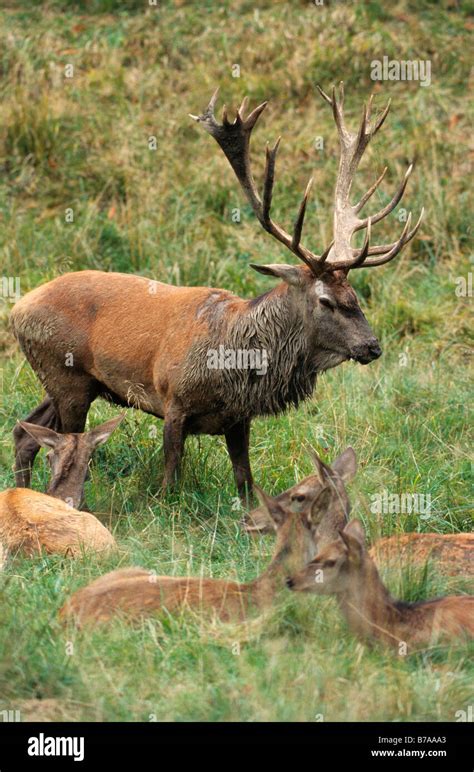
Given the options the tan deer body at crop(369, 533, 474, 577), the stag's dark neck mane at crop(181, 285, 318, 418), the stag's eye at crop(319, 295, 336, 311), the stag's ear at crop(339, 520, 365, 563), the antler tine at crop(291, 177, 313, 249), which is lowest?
the tan deer body at crop(369, 533, 474, 577)

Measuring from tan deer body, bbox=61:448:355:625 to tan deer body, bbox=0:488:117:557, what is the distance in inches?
31.4

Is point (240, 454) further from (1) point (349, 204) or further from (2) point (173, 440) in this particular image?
(1) point (349, 204)

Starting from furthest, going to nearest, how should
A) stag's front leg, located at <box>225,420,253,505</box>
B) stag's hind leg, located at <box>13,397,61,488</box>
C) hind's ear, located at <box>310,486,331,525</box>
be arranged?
stag's hind leg, located at <box>13,397,61,488</box> < stag's front leg, located at <box>225,420,253,505</box> < hind's ear, located at <box>310,486,331,525</box>

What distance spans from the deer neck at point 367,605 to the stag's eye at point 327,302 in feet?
7.75

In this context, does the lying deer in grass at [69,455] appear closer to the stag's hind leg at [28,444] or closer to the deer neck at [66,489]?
the deer neck at [66,489]

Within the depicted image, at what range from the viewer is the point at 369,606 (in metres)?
5.73

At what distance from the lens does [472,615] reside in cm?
578

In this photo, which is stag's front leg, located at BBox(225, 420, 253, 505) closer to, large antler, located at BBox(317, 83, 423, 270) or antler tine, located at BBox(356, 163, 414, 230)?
large antler, located at BBox(317, 83, 423, 270)

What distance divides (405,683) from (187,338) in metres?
3.30

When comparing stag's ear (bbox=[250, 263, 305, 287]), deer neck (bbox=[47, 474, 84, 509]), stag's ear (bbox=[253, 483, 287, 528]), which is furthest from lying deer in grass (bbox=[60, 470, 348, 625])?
stag's ear (bbox=[250, 263, 305, 287])

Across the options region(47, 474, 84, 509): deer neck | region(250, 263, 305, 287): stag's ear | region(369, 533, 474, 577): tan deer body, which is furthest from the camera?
region(250, 263, 305, 287): stag's ear

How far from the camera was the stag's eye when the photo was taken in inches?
307

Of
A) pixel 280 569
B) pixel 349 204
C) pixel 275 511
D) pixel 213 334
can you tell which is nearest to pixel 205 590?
pixel 280 569

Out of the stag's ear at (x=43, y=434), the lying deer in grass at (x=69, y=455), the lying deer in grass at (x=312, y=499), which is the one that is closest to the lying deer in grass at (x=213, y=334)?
the lying deer in grass at (x=69, y=455)
